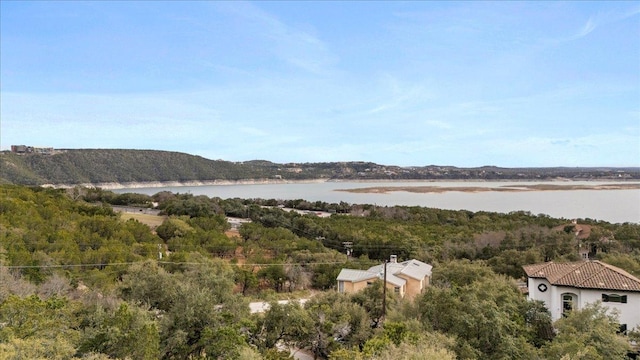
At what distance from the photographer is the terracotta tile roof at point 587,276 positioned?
17484 millimetres

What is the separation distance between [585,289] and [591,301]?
52 cm

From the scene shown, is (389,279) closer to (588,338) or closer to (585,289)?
(585,289)

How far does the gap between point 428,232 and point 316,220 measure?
44.5ft

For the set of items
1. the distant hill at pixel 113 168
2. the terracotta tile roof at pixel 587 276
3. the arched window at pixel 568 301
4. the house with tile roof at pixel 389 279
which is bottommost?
the house with tile roof at pixel 389 279

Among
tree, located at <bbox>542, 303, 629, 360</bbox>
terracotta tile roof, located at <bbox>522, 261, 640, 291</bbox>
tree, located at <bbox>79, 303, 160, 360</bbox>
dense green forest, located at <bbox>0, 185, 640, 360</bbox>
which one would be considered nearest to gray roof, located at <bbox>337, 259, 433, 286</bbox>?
dense green forest, located at <bbox>0, 185, 640, 360</bbox>

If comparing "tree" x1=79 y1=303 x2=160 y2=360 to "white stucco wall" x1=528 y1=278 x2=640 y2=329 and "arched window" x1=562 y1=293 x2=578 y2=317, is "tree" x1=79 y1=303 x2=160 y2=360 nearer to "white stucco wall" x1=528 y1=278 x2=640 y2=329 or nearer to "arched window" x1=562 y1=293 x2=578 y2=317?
"white stucco wall" x1=528 y1=278 x2=640 y2=329

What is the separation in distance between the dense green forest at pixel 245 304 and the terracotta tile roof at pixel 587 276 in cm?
145

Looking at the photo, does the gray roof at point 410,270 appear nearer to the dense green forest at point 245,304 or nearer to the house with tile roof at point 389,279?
the house with tile roof at point 389,279

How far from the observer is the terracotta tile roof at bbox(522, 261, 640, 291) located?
688 inches

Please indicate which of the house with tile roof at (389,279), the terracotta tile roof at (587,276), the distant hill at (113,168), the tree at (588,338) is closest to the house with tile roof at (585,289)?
the terracotta tile roof at (587,276)

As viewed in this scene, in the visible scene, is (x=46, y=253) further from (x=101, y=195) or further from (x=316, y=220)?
(x=101, y=195)

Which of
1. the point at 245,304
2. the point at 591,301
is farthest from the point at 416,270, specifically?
the point at 245,304

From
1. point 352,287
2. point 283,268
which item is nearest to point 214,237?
point 283,268

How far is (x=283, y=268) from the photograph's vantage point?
29.5 metres
